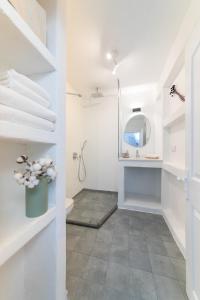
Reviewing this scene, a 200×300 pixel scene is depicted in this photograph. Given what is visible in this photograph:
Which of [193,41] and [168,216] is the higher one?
[193,41]

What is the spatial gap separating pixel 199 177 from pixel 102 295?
118 centimetres

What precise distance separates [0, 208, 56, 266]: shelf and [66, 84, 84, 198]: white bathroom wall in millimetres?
2305

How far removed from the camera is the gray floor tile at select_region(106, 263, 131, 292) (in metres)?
1.23

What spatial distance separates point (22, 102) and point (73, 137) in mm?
2689

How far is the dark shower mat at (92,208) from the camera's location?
222 centimetres

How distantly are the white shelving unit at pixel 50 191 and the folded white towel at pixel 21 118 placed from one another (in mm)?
40

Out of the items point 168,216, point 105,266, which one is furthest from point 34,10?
point 168,216

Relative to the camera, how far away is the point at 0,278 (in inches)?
31.1

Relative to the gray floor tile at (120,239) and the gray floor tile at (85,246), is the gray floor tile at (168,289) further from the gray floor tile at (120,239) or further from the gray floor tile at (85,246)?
the gray floor tile at (85,246)

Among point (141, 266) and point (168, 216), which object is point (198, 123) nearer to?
point (141, 266)

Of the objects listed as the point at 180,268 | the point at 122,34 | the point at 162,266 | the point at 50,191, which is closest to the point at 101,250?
the point at 162,266

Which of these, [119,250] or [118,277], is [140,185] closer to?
[119,250]

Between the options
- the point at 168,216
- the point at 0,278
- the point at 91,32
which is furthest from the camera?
the point at 168,216

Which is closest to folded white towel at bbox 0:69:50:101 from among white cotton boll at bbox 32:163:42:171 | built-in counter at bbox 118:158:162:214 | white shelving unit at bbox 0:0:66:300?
white shelving unit at bbox 0:0:66:300
